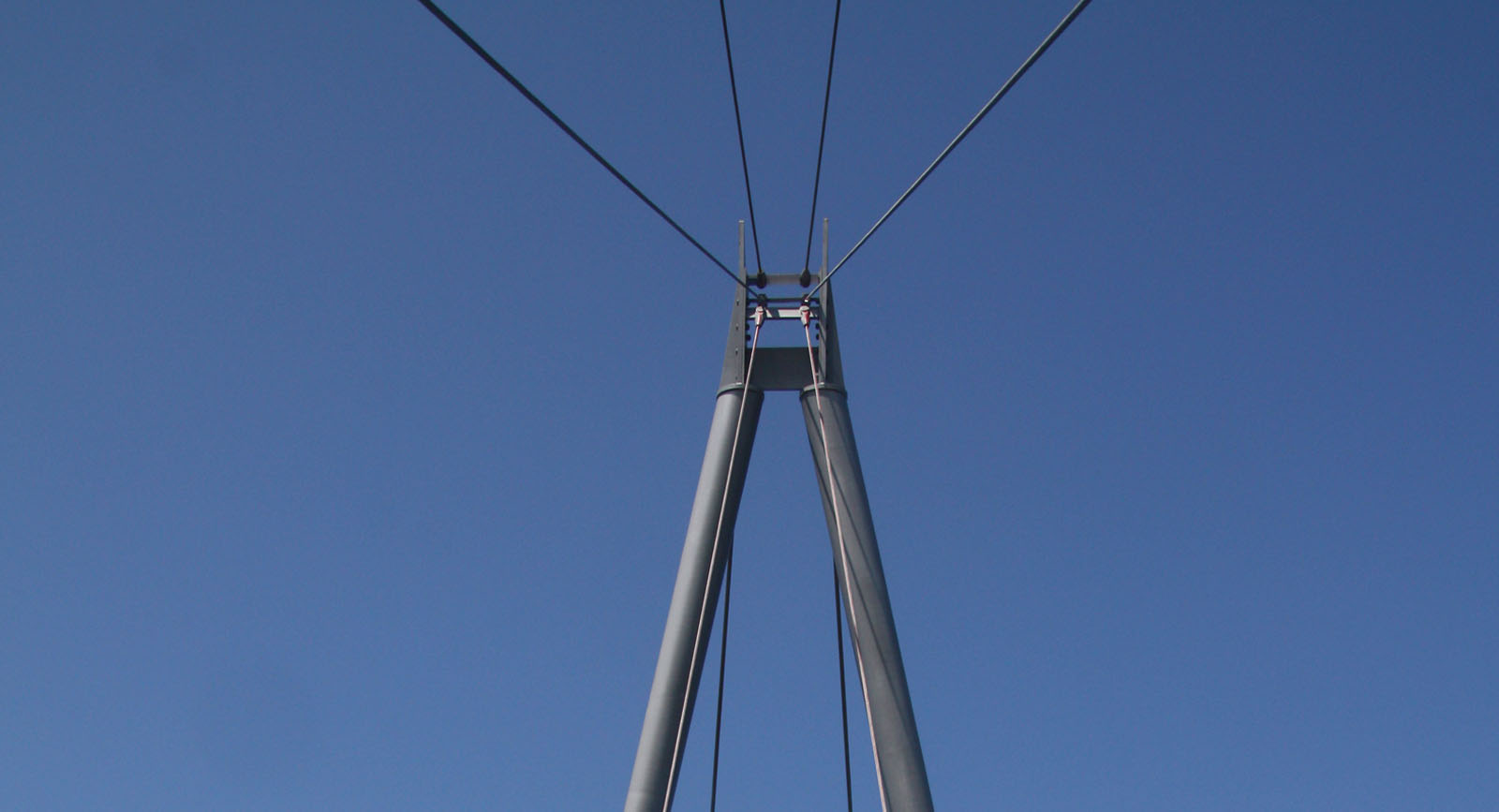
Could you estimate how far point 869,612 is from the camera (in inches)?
545

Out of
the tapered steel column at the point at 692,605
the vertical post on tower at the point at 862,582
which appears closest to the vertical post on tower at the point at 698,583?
the tapered steel column at the point at 692,605

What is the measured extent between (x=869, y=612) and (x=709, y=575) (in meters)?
1.62

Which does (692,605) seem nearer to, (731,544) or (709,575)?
(709,575)

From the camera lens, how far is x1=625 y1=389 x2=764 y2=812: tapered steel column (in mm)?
13289

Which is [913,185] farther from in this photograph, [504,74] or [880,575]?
[504,74]

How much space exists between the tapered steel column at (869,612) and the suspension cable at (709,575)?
71cm

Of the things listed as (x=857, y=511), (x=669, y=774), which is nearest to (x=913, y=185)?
(x=857, y=511)

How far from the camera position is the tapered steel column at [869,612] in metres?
13.1

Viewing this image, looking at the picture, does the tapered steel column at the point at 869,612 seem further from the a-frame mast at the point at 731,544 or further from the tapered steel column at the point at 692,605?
the tapered steel column at the point at 692,605

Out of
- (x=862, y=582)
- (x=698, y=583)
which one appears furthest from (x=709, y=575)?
(x=862, y=582)

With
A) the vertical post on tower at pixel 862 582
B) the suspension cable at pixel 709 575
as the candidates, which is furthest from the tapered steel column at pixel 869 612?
the suspension cable at pixel 709 575

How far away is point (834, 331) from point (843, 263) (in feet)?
2.43

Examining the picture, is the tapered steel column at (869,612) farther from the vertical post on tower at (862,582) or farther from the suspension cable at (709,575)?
the suspension cable at (709,575)

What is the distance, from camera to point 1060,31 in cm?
951
